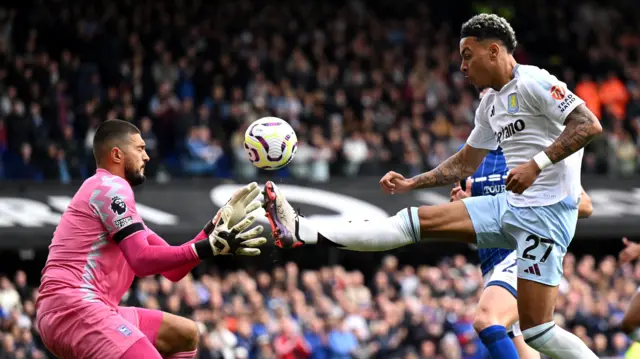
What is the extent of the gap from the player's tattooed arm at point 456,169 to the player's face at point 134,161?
85.6 inches

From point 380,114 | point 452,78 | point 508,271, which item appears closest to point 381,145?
point 380,114

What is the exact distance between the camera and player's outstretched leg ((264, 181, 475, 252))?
764 cm

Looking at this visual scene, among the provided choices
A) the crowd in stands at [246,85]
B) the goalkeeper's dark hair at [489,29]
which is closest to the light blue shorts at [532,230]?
the goalkeeper's dark hair at [489,29]

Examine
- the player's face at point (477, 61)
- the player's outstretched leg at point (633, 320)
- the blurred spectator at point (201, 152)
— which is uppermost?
the blurred spectator at point (201, 152)

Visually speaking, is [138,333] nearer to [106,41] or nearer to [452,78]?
[106,41]

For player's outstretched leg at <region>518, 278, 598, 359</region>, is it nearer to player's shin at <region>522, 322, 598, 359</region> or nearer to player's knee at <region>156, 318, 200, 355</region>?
player's shin at <region>522, 322, 598, 359</region>

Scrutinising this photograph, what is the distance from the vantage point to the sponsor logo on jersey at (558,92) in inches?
294

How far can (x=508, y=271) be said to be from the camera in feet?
31.2

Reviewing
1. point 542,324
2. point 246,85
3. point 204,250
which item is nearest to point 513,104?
point 542,324

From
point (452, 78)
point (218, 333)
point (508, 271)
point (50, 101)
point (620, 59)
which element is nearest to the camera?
point (508, 271)

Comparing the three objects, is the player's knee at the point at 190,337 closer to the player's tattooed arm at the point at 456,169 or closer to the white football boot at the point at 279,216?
the white football boot at the point at 279,216

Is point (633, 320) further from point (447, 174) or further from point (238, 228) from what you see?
point (238, 228)

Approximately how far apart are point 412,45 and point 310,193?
21.5 feet

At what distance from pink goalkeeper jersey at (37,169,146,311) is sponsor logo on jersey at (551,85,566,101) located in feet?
9.83
